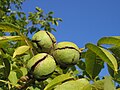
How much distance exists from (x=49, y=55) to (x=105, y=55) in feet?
1.02

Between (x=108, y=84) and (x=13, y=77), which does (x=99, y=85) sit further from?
(x=13, y=77)

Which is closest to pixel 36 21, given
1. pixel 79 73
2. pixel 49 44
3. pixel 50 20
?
pixel 50 20

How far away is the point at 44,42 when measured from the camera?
1.65 metres

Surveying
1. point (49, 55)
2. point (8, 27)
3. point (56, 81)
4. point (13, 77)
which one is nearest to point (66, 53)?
point (49, 55)

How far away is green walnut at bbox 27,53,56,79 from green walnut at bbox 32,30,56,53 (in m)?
0.09

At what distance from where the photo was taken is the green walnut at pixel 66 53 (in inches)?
62.7

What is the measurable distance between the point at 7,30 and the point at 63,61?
0.36 m

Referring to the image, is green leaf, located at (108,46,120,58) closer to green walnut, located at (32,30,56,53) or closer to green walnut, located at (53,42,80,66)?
green walnut, located at (53,42,80,66)

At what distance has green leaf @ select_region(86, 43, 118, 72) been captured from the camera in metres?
1.40

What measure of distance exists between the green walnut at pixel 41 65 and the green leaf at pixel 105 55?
8.5 inches

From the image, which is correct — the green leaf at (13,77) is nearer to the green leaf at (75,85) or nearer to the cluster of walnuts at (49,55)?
the cluster of walnuts at (49,55)

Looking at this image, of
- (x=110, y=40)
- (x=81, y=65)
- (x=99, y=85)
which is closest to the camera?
(x=99, y=85)

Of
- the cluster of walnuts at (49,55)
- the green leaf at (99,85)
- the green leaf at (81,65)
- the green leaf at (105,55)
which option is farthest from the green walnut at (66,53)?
the green leaf at (81,65)

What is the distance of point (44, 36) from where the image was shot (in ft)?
5.52
